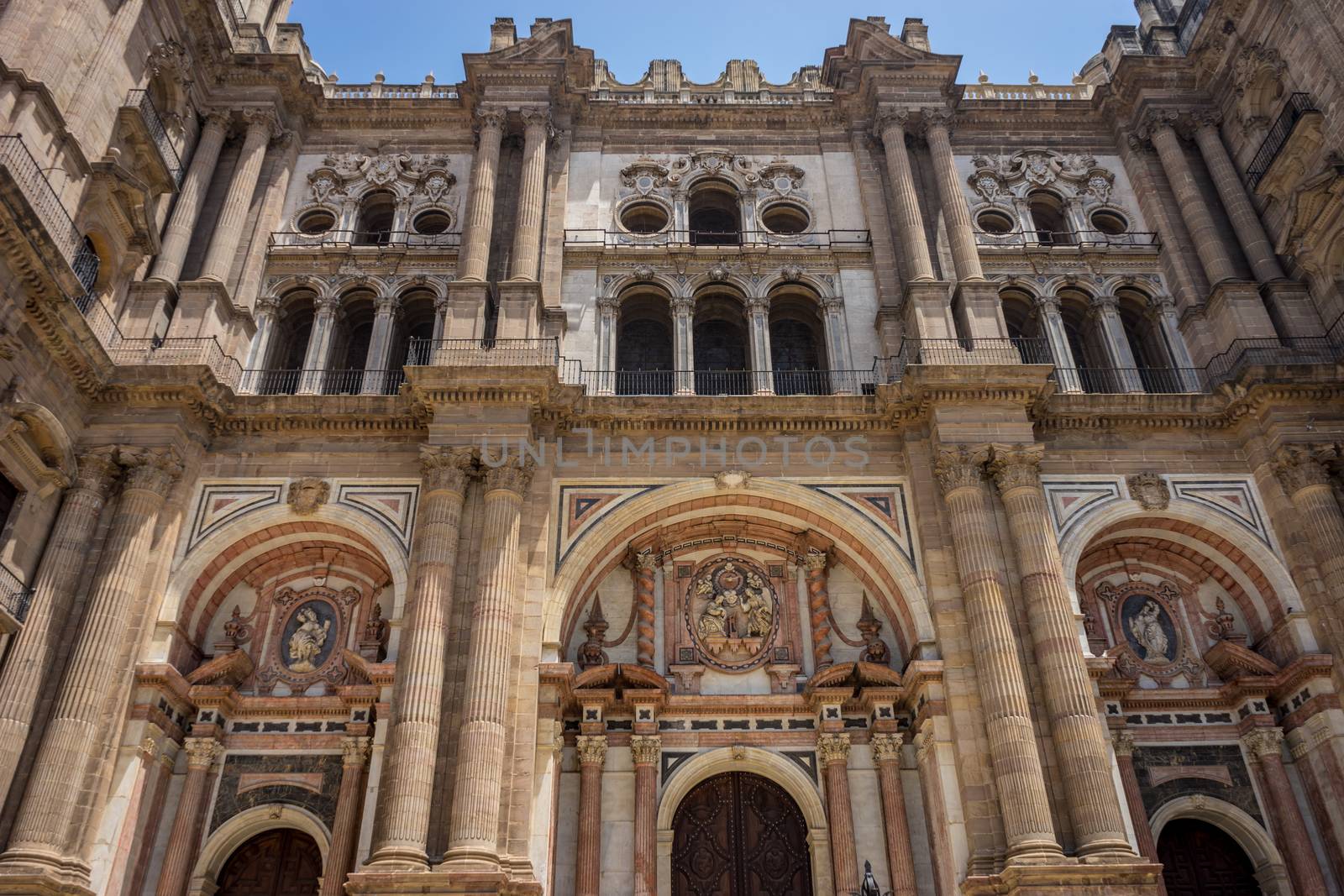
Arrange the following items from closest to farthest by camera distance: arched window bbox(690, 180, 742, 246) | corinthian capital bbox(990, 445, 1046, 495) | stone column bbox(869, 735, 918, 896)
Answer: stone column bbox(869, 735, 918, 896) < corinthian capital bbox(990, 445, 1046, 495) < arched window bbox(690, 180, 742, 246)

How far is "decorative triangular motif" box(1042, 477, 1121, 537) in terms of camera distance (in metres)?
19.0

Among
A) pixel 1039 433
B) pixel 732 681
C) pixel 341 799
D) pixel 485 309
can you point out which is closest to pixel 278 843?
pixel 341 799

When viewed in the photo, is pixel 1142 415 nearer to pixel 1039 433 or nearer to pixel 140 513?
pixel 1039 433

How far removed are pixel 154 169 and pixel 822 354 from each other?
14.6 m

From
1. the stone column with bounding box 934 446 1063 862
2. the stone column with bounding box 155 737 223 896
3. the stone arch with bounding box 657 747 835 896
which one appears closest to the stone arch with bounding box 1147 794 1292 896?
the stone column with bounding box 934 446 1063 862

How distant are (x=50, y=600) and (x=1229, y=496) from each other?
2089cm

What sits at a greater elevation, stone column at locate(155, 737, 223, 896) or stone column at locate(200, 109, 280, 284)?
stone column at locate(200, 109, 280, 284)

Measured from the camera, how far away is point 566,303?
2247 cm

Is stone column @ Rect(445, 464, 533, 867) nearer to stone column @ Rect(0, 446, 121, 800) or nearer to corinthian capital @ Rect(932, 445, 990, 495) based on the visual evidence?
stone column @ Rect(0, 446, 121, 800)

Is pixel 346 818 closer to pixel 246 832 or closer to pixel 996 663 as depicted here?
A: pixel 246 832

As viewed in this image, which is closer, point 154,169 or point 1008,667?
point 1008,667

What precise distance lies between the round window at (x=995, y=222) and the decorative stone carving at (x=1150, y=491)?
7.80 meters

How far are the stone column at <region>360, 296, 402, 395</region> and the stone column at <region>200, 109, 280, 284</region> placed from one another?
10.5 ft

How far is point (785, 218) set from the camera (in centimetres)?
2494
